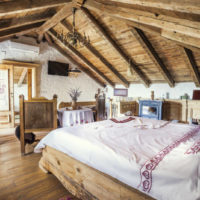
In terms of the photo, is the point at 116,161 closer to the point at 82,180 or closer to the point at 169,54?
the point at 82,180

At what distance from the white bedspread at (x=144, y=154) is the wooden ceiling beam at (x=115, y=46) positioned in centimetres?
308

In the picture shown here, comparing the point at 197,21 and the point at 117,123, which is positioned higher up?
the point at 197,21

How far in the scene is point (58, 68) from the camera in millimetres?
5934

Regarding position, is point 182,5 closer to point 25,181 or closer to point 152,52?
point 152,52

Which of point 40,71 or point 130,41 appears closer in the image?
point 130,41

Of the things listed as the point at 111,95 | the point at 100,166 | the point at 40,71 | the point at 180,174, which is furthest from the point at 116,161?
the point at 111,95

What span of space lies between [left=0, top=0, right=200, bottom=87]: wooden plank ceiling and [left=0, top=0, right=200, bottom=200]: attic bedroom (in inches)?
0.9

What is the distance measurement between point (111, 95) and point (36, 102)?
4735mm

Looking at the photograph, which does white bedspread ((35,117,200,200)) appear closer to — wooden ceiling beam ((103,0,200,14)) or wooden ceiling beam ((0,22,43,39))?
wooden ceiling beam ((103,0,200,14))

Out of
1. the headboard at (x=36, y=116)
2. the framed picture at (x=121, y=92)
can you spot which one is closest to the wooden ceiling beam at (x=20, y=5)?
the headboard at (x=36, y=116)

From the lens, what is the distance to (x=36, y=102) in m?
2.85

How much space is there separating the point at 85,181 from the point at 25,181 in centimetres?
100

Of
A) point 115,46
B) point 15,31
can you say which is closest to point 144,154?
point 115,46

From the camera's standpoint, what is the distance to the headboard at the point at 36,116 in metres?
2.78
